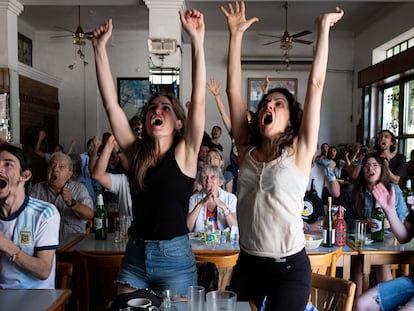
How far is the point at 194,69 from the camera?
1812 millimetres

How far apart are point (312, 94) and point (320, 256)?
42.7 inches

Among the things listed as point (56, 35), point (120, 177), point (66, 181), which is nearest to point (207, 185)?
point (120, 177)

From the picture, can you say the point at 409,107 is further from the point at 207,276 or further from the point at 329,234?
the point at 207,276

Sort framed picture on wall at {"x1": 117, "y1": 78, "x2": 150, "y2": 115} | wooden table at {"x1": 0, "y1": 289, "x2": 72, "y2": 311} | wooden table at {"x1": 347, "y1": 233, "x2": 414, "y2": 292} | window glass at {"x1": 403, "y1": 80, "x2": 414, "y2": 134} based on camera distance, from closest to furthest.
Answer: wooden table at {"x1": 0, "y1": 289, "x2": 72, "y2": 311} < wooden table at {"x1": 347, "y1": 233, "x2": 414, "y2": 292} < window glass at {"x1": 403, "y1": 80, "x2": 414, "y2": 134} < framed picture on wall at {"x1": 117, "y1": 78, "x2": 150, "y2": 115}

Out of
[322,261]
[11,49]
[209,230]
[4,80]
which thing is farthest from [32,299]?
[11,49]

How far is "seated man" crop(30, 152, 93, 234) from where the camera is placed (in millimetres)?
3467

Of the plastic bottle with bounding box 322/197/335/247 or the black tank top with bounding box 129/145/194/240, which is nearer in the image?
the black tank top with bounding box 129/145/194/240

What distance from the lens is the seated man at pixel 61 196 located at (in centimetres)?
347

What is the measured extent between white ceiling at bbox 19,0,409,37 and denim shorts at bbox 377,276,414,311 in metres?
6.42

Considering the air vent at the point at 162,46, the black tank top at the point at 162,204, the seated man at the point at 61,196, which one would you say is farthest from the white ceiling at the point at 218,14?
the black tank top at the point at 162,204

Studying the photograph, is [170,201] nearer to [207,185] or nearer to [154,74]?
[207,185]

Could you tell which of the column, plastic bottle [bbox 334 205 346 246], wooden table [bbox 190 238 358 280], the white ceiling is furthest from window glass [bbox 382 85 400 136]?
the column

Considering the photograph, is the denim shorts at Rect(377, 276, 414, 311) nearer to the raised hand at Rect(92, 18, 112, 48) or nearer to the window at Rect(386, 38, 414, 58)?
the raised hand at Rect(92, 18, 112, 48)

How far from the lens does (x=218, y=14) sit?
29.6ft
